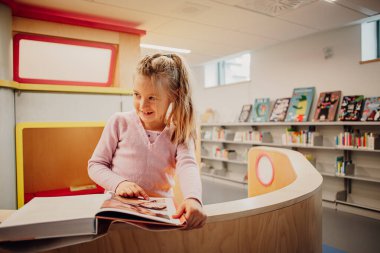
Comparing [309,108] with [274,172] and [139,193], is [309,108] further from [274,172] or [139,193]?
[139,193]

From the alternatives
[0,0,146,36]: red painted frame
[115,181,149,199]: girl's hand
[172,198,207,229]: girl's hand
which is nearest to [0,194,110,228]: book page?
[115,181,149,199]: girl's hand

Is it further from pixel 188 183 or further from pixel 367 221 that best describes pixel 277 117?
pixel 188 183

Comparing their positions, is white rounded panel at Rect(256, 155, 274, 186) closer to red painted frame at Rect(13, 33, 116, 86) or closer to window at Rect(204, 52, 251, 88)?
red painted frame at Rect(13, 33, 116, 86)

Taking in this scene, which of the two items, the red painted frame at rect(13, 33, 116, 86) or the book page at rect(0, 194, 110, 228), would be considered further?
the red painted frame at rect(13, 33, 116, 86)

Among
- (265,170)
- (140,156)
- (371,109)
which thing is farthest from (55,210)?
(371,109)

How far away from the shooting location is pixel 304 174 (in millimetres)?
1725

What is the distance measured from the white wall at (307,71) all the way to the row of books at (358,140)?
711 millimetres

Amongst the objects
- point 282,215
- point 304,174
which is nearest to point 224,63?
point 304,174

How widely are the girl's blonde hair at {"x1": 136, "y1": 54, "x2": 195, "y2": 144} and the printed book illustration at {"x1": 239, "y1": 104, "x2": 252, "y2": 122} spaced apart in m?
5.44

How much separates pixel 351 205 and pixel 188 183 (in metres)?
4.61

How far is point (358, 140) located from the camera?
4441 millimetres

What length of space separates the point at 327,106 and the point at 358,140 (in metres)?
0.86

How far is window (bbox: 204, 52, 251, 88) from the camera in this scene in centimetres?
704

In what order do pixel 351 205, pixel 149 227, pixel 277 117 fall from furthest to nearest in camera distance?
pixel 277 117
pixel 351 205
pixel 149 227
